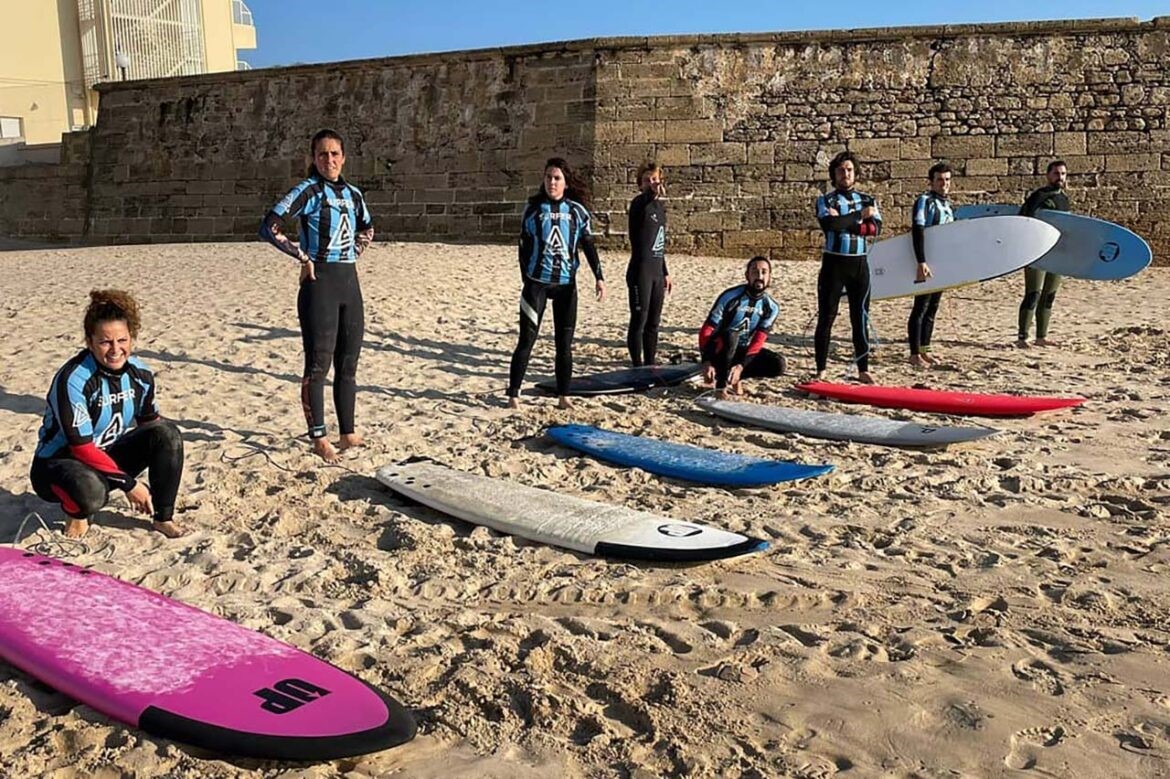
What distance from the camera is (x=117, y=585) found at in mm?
3107

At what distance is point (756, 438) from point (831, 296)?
138 cm

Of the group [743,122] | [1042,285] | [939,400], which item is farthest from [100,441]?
[743,122]

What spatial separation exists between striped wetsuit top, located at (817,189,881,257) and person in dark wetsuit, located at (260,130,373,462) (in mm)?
2931

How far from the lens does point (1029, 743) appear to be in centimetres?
218

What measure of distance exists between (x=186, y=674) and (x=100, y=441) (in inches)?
59.6

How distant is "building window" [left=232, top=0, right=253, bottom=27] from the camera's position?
1178 inches

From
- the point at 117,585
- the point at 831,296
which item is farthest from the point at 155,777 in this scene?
the point at 831,296

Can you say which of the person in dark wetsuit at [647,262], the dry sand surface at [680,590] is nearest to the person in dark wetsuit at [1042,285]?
the dry sand surface at [680,590]

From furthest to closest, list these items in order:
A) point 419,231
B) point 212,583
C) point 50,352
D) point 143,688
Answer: point 419,231 < point 50,352 < point 212,583 < point 143,688

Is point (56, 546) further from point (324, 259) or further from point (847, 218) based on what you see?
point (847, 218)

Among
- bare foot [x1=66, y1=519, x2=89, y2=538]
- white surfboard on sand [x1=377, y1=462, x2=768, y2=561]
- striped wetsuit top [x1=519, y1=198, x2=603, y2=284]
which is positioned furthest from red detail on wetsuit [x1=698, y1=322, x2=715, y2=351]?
bare foot [x1=66, y1=519, x2=89, y2=538]

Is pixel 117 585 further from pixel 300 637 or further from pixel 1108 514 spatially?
pixel 1108 514

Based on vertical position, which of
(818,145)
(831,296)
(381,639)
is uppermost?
(818,145)

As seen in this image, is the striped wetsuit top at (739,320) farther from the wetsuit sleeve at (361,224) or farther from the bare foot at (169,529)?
the bare foot at (169,529)
